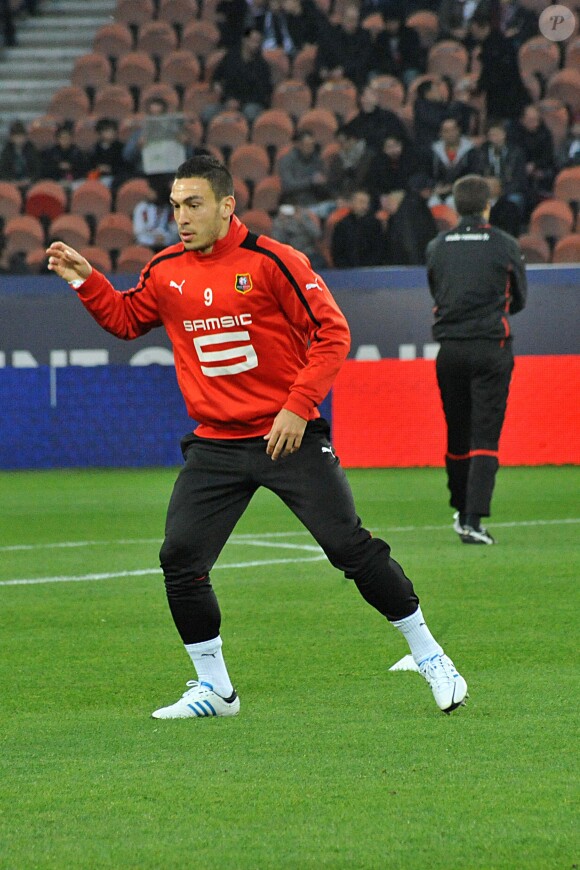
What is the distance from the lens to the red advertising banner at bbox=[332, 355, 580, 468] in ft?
52.0

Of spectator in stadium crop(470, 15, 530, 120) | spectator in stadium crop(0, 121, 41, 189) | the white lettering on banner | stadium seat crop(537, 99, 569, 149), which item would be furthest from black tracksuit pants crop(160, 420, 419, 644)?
spectator in stadium crop(0, 121, 41, 189)

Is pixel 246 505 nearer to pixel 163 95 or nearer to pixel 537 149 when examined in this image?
pixel 537 149

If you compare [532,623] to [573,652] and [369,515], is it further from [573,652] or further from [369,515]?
[369,515]

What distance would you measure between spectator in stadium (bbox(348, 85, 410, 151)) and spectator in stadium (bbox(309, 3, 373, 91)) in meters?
1.30

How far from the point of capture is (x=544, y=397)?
623 inches

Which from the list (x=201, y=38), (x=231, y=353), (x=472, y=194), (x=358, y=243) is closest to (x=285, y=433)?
(x=231, y=353)

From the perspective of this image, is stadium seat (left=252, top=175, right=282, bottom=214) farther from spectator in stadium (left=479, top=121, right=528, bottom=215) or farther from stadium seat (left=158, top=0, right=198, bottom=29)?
stadium seat (left=158, top=0, right=198, bottom=29)

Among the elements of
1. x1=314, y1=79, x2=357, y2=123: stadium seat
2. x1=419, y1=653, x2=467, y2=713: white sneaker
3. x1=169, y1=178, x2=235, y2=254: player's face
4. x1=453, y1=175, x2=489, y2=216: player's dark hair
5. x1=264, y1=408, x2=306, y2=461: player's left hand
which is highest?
x1=169, y1=178, x2=235, y2=254: player's face

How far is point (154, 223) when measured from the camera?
18.5 meters

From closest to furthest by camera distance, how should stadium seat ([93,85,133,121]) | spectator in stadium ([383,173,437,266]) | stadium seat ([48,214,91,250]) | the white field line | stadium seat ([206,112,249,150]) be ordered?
the white field line
spectator in stadium ([383,173,437,266])
stadium seat ([48,214,91,250])
stadium seat ([206,112,249,150])
stadium seat ([93,85,133,121])

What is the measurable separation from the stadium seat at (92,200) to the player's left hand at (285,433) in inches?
576

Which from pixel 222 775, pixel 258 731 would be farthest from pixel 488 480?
pixel 222 775

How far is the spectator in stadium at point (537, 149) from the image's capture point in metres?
18.2

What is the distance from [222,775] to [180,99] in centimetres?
1828
